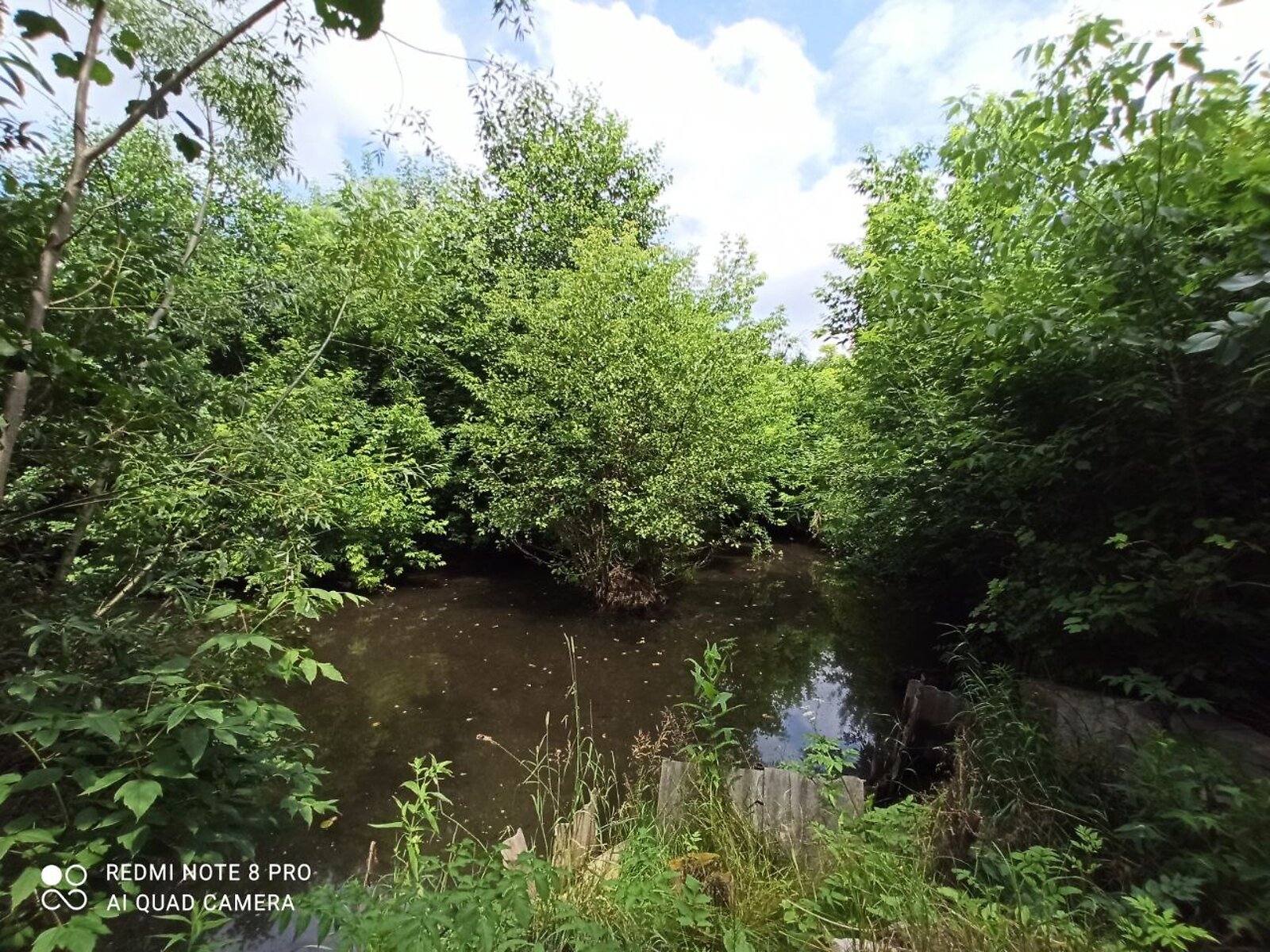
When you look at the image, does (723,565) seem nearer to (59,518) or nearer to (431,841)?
(431,841)

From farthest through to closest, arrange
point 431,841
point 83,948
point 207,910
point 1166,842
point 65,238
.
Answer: point 431,841
point 1166,842
point 207,910
point 65,238
point 83,948

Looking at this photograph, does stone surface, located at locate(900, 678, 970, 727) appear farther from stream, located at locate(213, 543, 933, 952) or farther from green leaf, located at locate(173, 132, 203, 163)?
green leaf, located at locate(173, 132, 203, 163)

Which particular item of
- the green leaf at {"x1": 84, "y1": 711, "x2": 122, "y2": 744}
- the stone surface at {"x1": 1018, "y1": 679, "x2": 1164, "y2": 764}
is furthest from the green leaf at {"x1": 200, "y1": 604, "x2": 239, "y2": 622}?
the stone surface at {"x1": 1018, "y1": 679, "x2": 1164, "y2": 764}

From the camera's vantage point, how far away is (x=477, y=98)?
2053 mm

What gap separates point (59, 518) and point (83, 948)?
1635mm

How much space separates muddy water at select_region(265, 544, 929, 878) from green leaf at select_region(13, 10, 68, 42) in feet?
12.2

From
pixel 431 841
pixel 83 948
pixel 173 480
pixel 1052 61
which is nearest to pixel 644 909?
pixel 83 948

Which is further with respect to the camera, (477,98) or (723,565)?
(723,565)

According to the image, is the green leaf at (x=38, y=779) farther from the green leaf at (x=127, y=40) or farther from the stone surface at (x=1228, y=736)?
the stone surface at (x=1228, y=736)

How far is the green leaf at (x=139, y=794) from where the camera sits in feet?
3.93

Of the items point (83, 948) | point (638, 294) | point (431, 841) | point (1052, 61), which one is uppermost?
point (638, 294)

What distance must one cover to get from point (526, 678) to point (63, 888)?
4967 millimetres

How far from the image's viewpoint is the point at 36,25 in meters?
1.13

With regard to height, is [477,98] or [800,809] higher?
[477,98]
